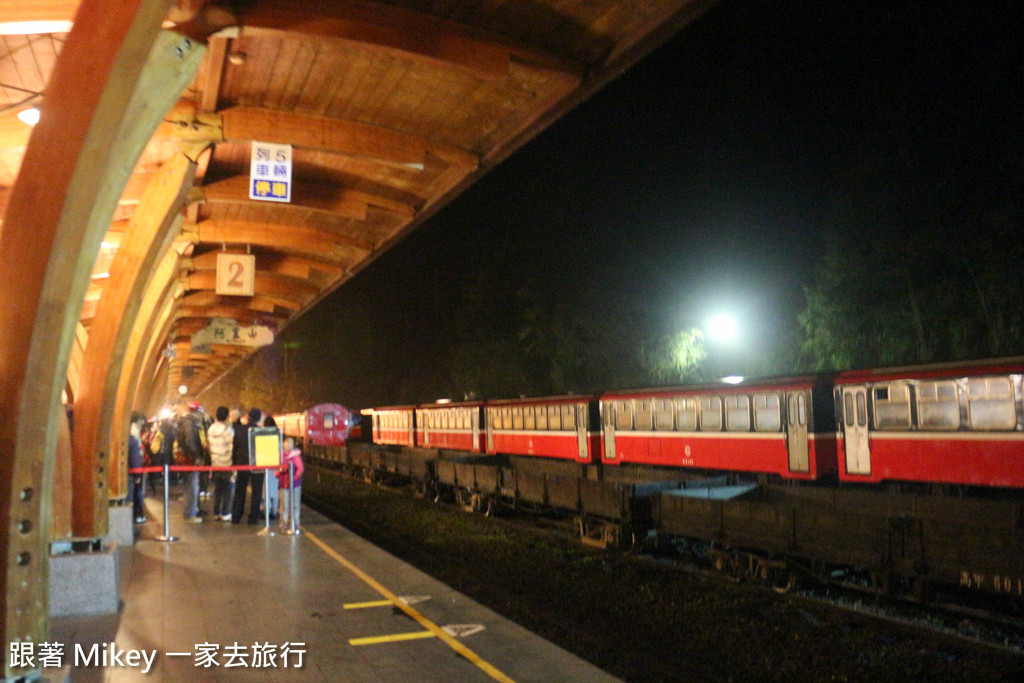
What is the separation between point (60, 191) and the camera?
3.78m

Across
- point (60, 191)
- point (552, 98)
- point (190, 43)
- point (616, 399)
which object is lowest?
point (616, 399)

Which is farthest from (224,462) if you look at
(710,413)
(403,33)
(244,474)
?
(710,413)

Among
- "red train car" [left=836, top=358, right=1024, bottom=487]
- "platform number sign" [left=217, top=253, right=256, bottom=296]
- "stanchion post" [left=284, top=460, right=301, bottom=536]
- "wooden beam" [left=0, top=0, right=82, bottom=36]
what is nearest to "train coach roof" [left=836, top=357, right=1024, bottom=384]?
"red train car" [left=836, top=358, right=1024, bottom=487]

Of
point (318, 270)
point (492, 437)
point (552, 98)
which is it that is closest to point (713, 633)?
point (552, 98)

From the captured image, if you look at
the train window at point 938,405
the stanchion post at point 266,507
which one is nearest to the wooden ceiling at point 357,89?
the stanchion post at point 266,507

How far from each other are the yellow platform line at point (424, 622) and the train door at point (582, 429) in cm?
1121

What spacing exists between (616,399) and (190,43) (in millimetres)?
15227

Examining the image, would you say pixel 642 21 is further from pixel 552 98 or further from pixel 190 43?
pixel 190 43

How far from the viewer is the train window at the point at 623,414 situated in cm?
1858

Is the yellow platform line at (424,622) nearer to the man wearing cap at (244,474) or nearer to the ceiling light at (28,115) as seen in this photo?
the man wearing cap at (244,474)

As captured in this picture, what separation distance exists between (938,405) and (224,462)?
10.9 meters

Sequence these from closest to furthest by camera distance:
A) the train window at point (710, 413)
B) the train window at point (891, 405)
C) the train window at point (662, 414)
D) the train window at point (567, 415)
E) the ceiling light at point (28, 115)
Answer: the ceiling light at point (28, 115), the train window at point (891, 405), the train window at point (710, 413), the train window at point (662, 414), the train window at point (567, 415)

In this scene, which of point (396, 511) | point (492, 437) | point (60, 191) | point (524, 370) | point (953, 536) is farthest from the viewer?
point (524, 370)

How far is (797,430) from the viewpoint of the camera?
14.0 m
